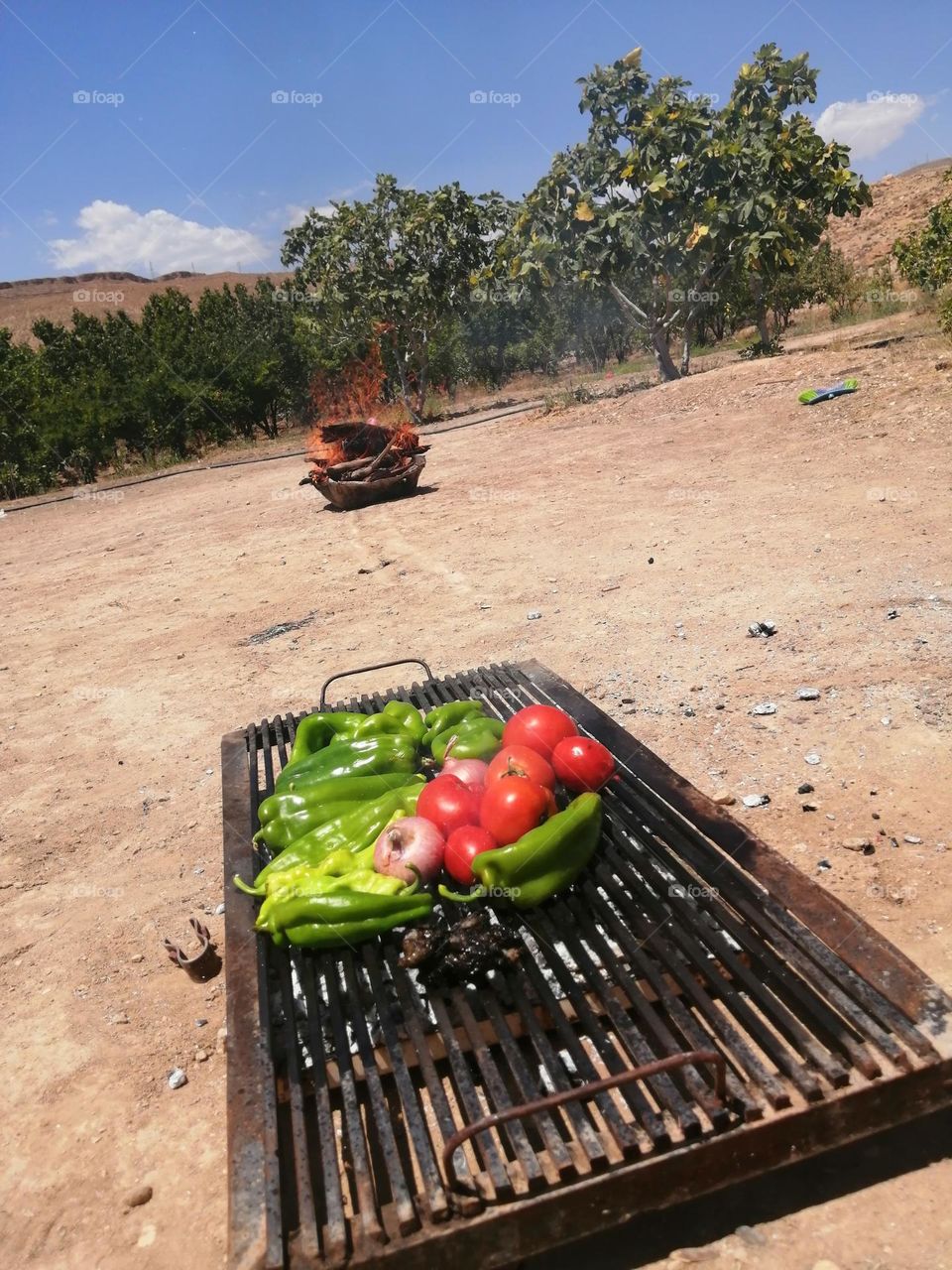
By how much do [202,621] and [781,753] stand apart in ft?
18.1

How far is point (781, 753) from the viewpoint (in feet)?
13.8

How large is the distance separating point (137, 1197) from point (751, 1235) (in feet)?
5.47

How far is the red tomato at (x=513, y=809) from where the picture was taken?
9.05 ft

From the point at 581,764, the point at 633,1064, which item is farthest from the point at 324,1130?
the point at 581,764

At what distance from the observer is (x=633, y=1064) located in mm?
2221

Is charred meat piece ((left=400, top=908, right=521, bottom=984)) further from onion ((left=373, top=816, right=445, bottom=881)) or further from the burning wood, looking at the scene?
the burning wood

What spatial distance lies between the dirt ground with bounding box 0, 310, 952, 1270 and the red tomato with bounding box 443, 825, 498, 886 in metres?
1.02

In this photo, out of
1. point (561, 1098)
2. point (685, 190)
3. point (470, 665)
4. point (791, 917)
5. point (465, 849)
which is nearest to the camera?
point (561, 1098)

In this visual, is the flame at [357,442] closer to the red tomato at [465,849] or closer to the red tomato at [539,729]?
the red tomato at [539,729]

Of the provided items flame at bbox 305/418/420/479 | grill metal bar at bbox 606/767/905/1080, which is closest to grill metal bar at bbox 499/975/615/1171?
grill metal bar at bbox 606/767/905/1080

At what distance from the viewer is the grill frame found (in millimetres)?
1787

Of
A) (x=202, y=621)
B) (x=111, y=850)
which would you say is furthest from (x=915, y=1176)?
(x=202, y=621)

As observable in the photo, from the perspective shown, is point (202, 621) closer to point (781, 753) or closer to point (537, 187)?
point (781, 753)

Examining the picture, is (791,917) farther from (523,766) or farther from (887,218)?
(887,218)
